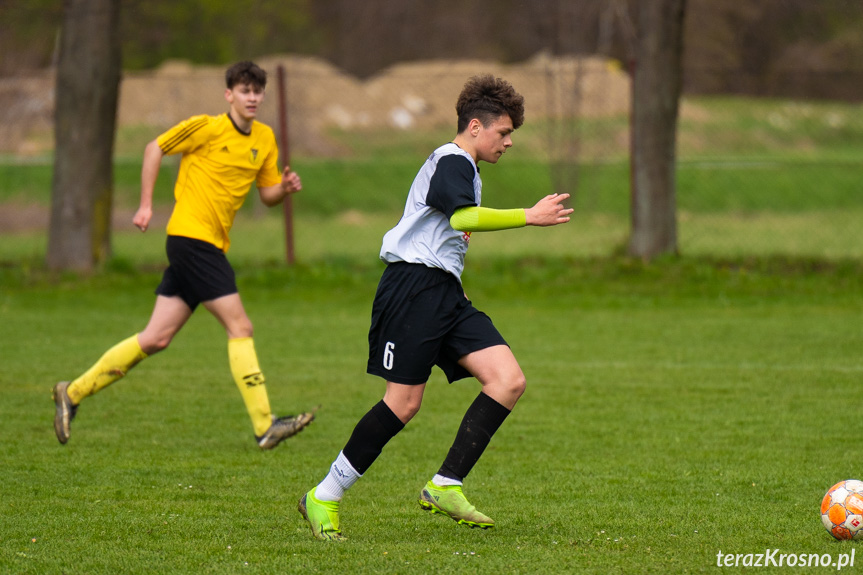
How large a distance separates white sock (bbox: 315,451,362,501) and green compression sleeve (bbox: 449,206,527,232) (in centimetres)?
109

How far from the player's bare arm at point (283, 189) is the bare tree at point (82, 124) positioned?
7.18 metres

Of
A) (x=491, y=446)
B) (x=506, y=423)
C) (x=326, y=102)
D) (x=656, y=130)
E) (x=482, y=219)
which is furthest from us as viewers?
(x=326, y=102)

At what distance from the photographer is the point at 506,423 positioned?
664 cm

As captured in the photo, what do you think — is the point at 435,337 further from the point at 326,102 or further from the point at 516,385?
the point at 326,102

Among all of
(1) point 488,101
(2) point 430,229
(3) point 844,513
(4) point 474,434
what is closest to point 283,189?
(2) point 430,229

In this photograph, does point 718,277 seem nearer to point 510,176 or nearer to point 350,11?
point 510,176

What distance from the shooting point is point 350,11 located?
44.9 m

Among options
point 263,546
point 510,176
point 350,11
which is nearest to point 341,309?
point 263,546

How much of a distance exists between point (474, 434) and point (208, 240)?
2.60 meters

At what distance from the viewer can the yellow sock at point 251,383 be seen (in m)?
6.09

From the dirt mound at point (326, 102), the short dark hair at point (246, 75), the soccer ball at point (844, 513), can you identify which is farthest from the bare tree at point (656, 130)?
the soccer ball at point (844, 513)

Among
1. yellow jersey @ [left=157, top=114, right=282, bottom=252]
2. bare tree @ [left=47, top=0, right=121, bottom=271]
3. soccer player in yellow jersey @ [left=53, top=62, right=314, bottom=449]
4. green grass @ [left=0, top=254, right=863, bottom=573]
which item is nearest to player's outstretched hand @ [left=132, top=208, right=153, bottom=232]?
soccer player in yellow jersey @ [left=53, top=62, right=314, bottom=449]

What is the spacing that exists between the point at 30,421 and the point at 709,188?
66.7ft

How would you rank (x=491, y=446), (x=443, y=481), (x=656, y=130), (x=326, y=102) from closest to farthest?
(x=443, y=481) → (x=491, y=446) → (x=656, y=130) → (x=326, y=102)
